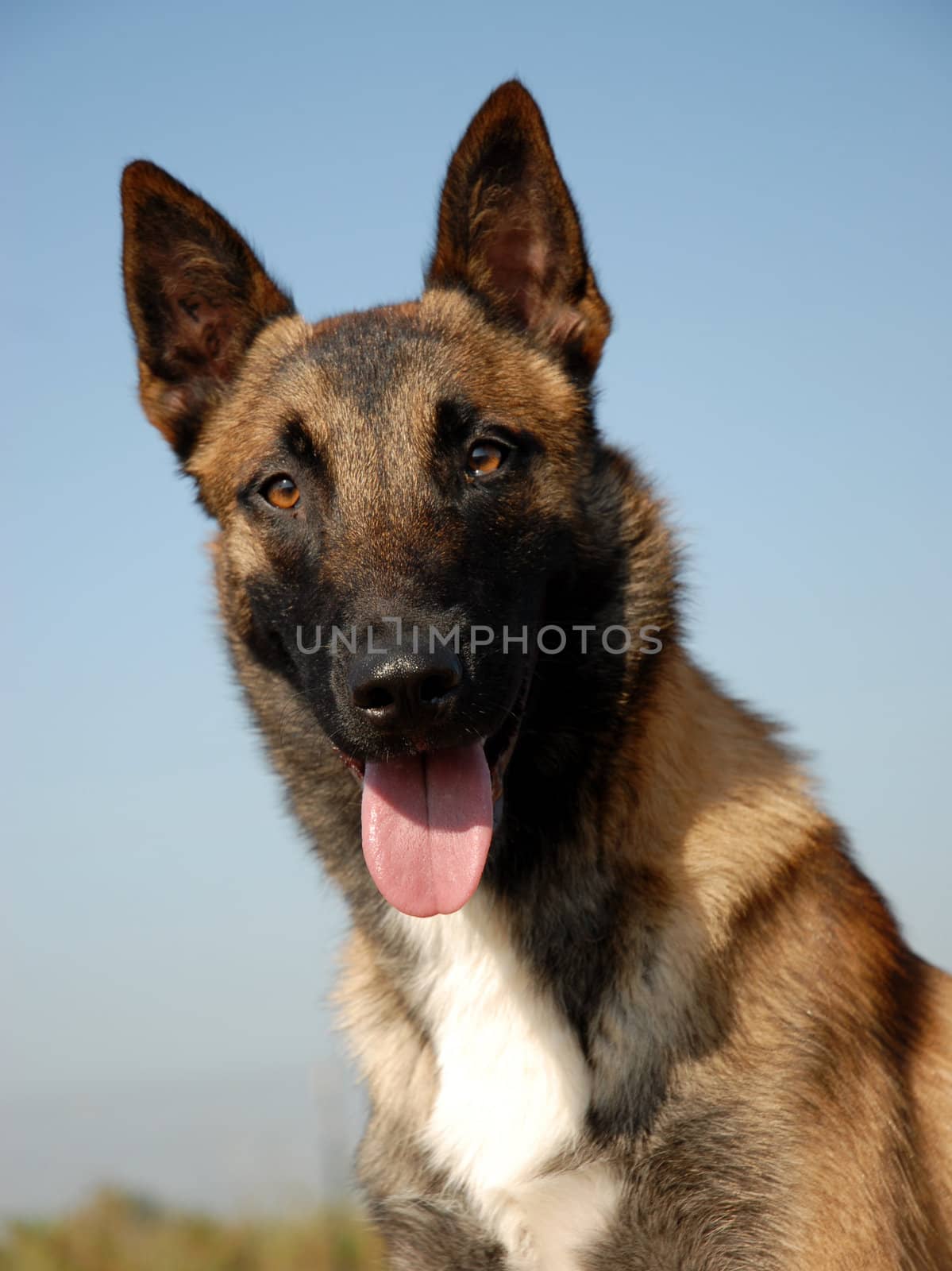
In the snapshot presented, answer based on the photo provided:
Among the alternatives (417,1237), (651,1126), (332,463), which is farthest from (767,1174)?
(332,463)

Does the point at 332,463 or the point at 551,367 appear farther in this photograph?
the point at 551,367

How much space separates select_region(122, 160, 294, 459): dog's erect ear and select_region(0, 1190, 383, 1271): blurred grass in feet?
17.5

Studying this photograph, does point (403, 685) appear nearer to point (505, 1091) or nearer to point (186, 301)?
point (505, 1091)

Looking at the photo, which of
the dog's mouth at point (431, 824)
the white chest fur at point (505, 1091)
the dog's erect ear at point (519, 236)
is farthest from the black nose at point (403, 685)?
the dog's erect ear at point (519, 236)

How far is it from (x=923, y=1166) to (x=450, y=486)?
237 cm

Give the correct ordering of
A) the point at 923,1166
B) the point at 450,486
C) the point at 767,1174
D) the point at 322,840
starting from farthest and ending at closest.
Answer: the point at 322,840 → the point at 450,486 → the point at 923,1166 → the point at 767,1174

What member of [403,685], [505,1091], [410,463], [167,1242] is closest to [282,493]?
[410,463]

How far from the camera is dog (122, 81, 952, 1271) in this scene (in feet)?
10.3

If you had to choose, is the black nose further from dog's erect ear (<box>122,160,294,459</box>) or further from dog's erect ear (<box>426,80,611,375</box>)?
dog's erect ear (<box>122,160,294,459</box>)

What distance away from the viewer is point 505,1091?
3418 millimetres

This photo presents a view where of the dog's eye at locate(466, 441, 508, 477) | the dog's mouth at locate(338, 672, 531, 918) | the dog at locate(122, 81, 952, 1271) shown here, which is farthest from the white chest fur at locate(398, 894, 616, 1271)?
the dog's eye at locate(466, 441, 508, 477)

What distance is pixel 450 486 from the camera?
367 centimetres

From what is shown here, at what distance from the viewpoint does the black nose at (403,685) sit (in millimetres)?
3094

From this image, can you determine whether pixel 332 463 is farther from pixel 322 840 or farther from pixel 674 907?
pixel 674 907
